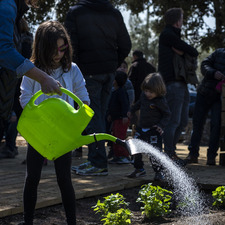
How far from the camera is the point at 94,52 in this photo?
571cm

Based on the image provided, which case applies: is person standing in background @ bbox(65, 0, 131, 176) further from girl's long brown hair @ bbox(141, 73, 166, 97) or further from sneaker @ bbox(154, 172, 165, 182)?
sneaker @ bbox(154, 172, 165, 182)

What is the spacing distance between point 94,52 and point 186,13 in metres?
10.1

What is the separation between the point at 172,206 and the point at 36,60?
181 centimetres

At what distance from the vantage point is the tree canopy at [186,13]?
1473 centimetres

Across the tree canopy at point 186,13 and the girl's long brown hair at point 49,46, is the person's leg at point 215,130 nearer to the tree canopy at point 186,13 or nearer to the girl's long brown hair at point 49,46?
the girl's long brown hair at point 49,46

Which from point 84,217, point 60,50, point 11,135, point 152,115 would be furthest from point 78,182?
point 11,135

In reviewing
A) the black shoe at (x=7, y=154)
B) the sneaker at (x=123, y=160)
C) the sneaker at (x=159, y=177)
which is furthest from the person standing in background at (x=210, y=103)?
the black shoe at (x=7, y=154)

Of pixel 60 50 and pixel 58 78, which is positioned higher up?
pixel 60 50

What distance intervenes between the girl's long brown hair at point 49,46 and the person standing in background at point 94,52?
204 cm

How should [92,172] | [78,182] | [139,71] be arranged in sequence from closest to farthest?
[78,182]
[92,172]
[139,71]

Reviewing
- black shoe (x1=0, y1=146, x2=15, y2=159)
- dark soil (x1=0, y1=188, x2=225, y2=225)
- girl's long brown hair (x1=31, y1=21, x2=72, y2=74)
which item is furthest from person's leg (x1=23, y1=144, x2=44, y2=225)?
black shoe (x1=0, y1=146, x2=15, y2=159)

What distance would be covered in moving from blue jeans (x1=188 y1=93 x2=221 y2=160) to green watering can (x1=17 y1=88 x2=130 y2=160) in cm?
443

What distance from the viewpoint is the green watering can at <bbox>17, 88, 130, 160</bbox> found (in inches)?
119

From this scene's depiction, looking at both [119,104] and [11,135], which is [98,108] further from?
[11,135]
